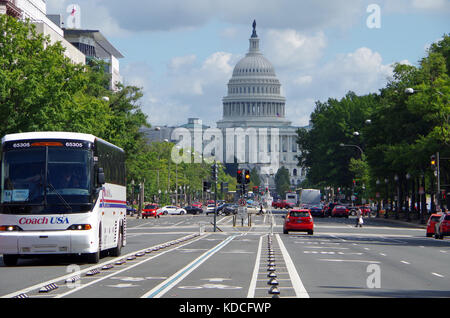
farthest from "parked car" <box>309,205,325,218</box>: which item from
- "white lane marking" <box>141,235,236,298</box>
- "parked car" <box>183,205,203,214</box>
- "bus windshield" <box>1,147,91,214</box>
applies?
"bus windshield" <box>1,147,91,214</box>

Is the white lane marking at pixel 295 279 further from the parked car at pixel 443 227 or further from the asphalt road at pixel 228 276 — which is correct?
the parked car at pixel 443 227

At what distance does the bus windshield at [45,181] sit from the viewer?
25.4 m

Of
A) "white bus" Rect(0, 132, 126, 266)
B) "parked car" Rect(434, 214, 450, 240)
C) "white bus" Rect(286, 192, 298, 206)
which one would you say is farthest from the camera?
"white bus" Rect(286, 192, 298, 206)

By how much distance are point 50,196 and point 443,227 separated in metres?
30.8

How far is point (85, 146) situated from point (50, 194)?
177cm

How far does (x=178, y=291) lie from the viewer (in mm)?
17797

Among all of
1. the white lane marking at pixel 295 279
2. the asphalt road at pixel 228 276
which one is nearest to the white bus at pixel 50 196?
the asphalt road at pixel 228 276

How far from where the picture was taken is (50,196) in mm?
25453

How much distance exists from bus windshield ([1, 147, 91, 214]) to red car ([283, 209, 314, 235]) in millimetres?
30506

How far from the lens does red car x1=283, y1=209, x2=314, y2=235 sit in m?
55.4

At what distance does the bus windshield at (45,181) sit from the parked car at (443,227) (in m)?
29.6

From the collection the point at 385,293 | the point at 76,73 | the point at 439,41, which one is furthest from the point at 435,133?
the point at 385,293

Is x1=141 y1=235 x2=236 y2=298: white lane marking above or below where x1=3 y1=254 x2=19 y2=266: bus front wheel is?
below

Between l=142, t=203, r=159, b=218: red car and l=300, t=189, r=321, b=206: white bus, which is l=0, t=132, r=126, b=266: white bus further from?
l=300, t=189, r=321, b=206: white bus
